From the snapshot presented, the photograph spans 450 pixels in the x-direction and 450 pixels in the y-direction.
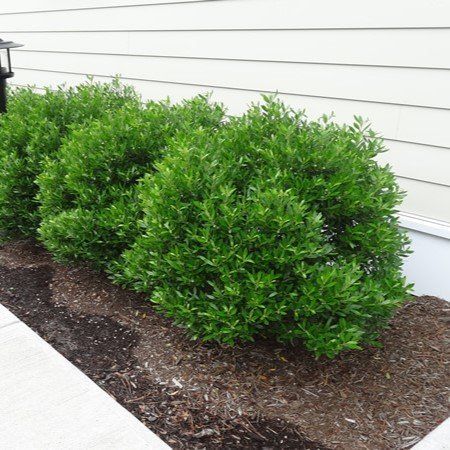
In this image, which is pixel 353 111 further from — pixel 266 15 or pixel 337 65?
pixel 266 15

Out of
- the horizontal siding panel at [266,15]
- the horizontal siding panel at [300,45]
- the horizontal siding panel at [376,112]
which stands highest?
the horizontal siding panel at [266,15]

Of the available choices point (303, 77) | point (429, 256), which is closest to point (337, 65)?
point (303, 77)

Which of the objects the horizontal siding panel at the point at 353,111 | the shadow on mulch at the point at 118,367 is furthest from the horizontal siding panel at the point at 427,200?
the shadow on mulch at the point at 118,367

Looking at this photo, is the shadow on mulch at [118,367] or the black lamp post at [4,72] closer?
the shadow on mulch at [118,367]

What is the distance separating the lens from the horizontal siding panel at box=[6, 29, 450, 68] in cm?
Result: 371

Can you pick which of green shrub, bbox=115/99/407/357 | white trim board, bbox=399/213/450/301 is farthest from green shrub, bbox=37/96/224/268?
white trim board, bbox=399/213/450/301

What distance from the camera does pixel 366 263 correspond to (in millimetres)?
3039

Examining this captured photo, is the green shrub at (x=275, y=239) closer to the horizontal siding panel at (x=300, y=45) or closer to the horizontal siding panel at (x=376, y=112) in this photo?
the horizontal siding panel at (x=376, y=112)

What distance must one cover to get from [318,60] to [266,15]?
685 mm

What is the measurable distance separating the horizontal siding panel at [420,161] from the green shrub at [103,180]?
1323 millimetres

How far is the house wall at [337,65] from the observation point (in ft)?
12.3

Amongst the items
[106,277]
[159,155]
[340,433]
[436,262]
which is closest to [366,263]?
[340,433]

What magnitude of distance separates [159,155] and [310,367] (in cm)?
181

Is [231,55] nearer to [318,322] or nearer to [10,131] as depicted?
[10,131]
